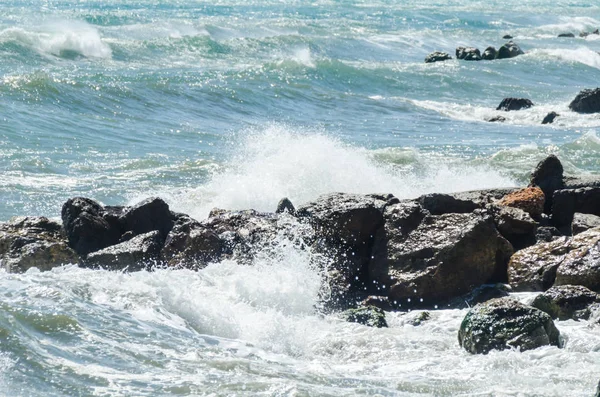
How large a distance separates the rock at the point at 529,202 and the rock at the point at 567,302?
7.79ft

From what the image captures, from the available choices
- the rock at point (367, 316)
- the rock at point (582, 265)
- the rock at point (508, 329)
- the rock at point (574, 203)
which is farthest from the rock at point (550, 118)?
the rock at point (508, 329)

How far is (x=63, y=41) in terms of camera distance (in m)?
32.1

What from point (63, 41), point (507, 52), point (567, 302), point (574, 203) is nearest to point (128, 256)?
point (567, 302)

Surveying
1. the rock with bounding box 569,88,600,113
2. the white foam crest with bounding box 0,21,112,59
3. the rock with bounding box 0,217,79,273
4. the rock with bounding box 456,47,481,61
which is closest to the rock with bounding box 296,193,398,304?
the rock with bounding box 0,217,79,273

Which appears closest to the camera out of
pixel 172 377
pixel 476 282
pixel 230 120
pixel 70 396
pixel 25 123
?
pixel 70 396

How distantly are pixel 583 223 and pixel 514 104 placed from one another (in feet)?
53.9

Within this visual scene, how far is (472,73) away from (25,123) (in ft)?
64.4

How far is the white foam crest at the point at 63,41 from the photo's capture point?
3111cm

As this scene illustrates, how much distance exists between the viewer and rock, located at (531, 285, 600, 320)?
311 inches

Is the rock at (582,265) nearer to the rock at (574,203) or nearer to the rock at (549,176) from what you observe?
the rock at (574,203)

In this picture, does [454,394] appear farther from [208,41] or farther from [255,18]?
[255,18]

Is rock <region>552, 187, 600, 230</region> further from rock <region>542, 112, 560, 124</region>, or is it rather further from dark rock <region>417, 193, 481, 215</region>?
rock <region>542, 112, 560, 124</region>

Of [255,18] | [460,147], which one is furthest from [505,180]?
[255,18]

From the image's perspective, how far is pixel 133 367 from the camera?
6668 mm
